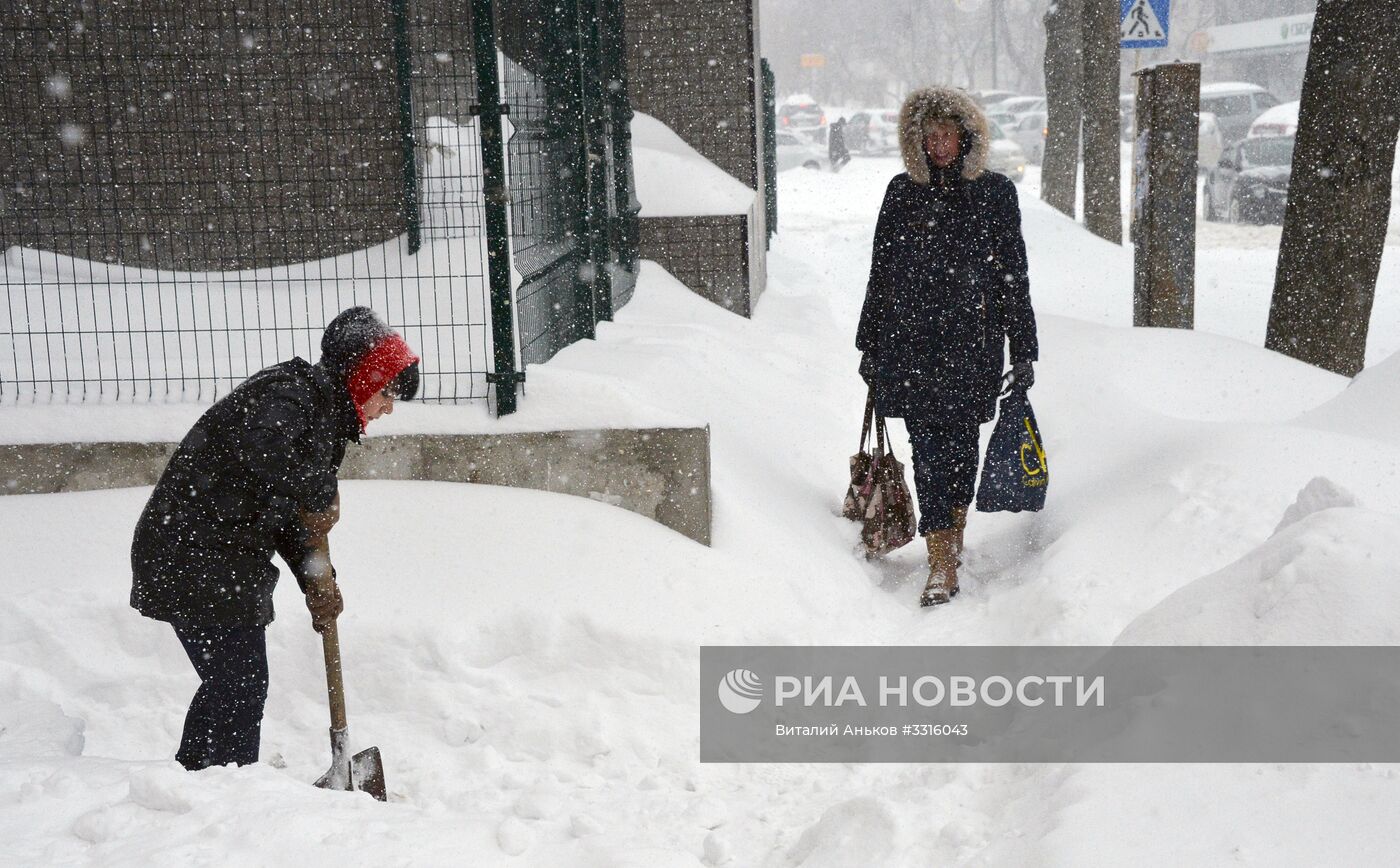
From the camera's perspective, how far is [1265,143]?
19469 millimetres

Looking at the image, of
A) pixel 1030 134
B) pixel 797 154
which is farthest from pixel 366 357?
pixel 1030 134

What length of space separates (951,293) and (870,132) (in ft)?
130

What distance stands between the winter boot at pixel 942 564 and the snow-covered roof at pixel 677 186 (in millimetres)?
4743

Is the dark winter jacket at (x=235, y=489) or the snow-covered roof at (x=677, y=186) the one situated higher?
the snow-covered roof at (x=677, y=186)

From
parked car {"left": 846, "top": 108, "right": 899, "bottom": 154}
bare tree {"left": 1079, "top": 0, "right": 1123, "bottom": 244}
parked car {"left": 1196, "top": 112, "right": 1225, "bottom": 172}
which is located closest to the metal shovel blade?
bare tree {"left": 1079, "top": 0, "right": 1123, "bottom": 244}

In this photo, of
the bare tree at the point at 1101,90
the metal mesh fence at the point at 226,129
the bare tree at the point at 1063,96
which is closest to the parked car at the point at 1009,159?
the bare tree at the point at 1063,96

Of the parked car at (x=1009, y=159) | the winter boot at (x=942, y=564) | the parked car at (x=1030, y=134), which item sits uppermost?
the parked car at (x=1030, y=134)

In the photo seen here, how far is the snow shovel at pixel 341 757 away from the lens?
3.66 metres

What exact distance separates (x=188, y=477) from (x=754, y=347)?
5699 mm

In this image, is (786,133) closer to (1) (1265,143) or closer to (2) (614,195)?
(1) (1265,143)

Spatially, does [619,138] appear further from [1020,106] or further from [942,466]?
[1020,106]

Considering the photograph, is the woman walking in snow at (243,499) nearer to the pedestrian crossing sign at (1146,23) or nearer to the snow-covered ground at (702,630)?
the snow-covered ground at (702,630)

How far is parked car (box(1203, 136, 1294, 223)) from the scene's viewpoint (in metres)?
18.8

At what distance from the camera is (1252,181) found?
18938 mm
